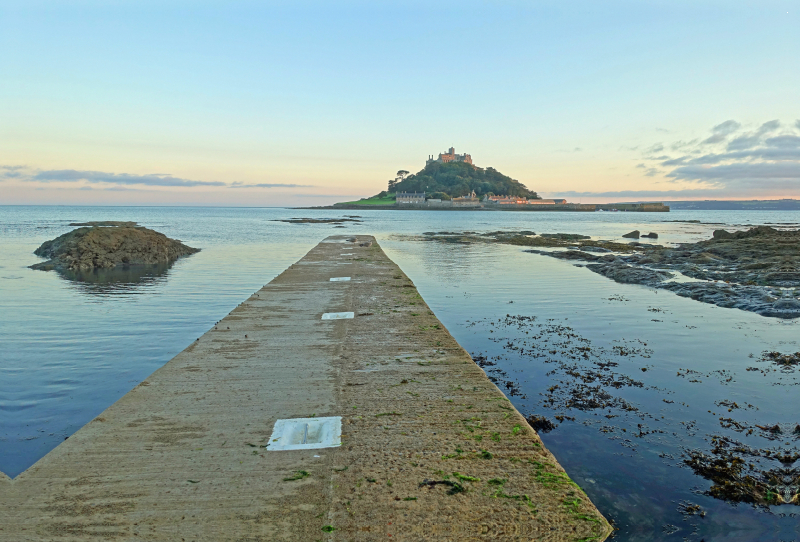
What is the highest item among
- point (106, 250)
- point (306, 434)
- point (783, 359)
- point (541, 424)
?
point (306, 434)

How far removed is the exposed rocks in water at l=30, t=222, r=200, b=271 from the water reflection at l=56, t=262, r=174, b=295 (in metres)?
0.94

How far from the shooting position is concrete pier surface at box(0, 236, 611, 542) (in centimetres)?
341

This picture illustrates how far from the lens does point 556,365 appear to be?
891 cm

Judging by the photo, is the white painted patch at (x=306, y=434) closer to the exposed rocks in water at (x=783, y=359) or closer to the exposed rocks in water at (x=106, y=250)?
the exposed rocks in water at (x=783, y=359)

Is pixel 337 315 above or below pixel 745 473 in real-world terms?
above

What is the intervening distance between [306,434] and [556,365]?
5.58 metres

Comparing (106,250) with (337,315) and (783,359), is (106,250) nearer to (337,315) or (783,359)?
(337,315)

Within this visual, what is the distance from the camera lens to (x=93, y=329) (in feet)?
37.2

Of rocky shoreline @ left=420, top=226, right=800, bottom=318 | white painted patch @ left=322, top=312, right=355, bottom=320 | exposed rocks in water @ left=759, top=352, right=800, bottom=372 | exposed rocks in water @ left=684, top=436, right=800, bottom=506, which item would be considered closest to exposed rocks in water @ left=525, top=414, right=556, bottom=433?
exposed rocks in water @ left=684, top=436, right=800, bottom=506

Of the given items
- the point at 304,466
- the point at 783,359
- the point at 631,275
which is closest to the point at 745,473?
the point at 304,466

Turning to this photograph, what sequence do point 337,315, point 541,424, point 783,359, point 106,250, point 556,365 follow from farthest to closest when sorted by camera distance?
point 106,250
point 337,315
point 783,359
point 556,365
point 541,424

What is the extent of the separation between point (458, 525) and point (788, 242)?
36.6m

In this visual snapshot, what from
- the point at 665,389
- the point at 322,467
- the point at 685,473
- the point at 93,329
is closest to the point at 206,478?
the point at 322,467

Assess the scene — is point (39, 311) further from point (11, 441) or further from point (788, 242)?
point (788, 242)
